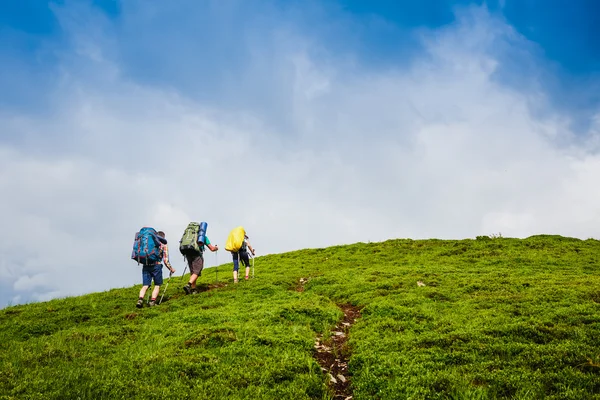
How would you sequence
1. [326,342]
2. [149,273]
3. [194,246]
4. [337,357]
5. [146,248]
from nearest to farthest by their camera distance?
[337,357] → [326,342] → [146,248] → [149,273] → [194,246]

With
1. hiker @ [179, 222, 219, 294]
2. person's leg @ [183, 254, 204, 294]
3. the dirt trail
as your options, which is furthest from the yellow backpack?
the dirt trail

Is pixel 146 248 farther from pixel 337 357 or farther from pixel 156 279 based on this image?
pixel 337 357

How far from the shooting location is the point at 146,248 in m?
19.0

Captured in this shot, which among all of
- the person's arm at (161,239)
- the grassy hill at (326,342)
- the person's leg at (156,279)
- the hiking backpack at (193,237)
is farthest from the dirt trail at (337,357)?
the person's arm at (161,239)

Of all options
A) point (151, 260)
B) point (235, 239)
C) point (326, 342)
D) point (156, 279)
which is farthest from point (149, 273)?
point (326, 342)

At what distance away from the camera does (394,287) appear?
2023cm

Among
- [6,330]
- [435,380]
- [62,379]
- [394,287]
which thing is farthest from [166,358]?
[394,287]

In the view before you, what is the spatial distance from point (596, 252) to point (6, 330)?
37.0m

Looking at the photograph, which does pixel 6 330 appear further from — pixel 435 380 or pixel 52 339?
pixel 435 380

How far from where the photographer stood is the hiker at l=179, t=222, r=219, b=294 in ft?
71.6

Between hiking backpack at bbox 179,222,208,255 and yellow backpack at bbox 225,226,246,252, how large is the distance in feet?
8.80

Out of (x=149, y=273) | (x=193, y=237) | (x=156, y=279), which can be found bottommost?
(x=156, y=279)

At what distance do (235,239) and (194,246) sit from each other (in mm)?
3735

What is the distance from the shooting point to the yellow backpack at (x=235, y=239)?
24.8 metres
